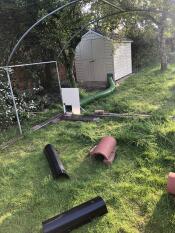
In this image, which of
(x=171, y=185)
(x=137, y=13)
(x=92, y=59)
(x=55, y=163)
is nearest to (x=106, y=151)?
(x=55, y=163)

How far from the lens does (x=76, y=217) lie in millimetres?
2795

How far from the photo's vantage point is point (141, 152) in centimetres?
427

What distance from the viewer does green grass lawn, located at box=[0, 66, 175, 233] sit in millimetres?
2900

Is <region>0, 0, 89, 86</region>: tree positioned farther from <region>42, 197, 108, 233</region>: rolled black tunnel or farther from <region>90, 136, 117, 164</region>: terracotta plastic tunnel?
<region>42, 197, 108, 233</region>: rolled black tunnel

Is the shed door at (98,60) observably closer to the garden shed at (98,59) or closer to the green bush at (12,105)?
the garden shed at (98,59)

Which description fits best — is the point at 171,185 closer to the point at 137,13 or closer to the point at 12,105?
the point at 12,105

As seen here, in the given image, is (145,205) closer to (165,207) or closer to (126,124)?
(165,207)

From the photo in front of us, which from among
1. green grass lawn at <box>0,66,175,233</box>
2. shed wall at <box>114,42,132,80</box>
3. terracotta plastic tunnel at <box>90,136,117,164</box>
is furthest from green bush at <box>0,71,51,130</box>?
shed wall at <box>114,42,132,80</box>

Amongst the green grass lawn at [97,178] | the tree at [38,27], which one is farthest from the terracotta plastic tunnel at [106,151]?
the tree at [38,27]

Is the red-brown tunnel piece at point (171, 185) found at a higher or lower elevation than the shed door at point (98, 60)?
lower

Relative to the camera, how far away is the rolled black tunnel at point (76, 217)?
272 centimetres

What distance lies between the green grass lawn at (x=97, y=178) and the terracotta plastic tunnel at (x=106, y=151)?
113 millimetres

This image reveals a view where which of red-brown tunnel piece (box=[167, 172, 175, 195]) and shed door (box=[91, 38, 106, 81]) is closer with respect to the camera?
red-brown tunnel piece (box=[167, 172, 175, 195])

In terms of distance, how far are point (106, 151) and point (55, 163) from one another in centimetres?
87
